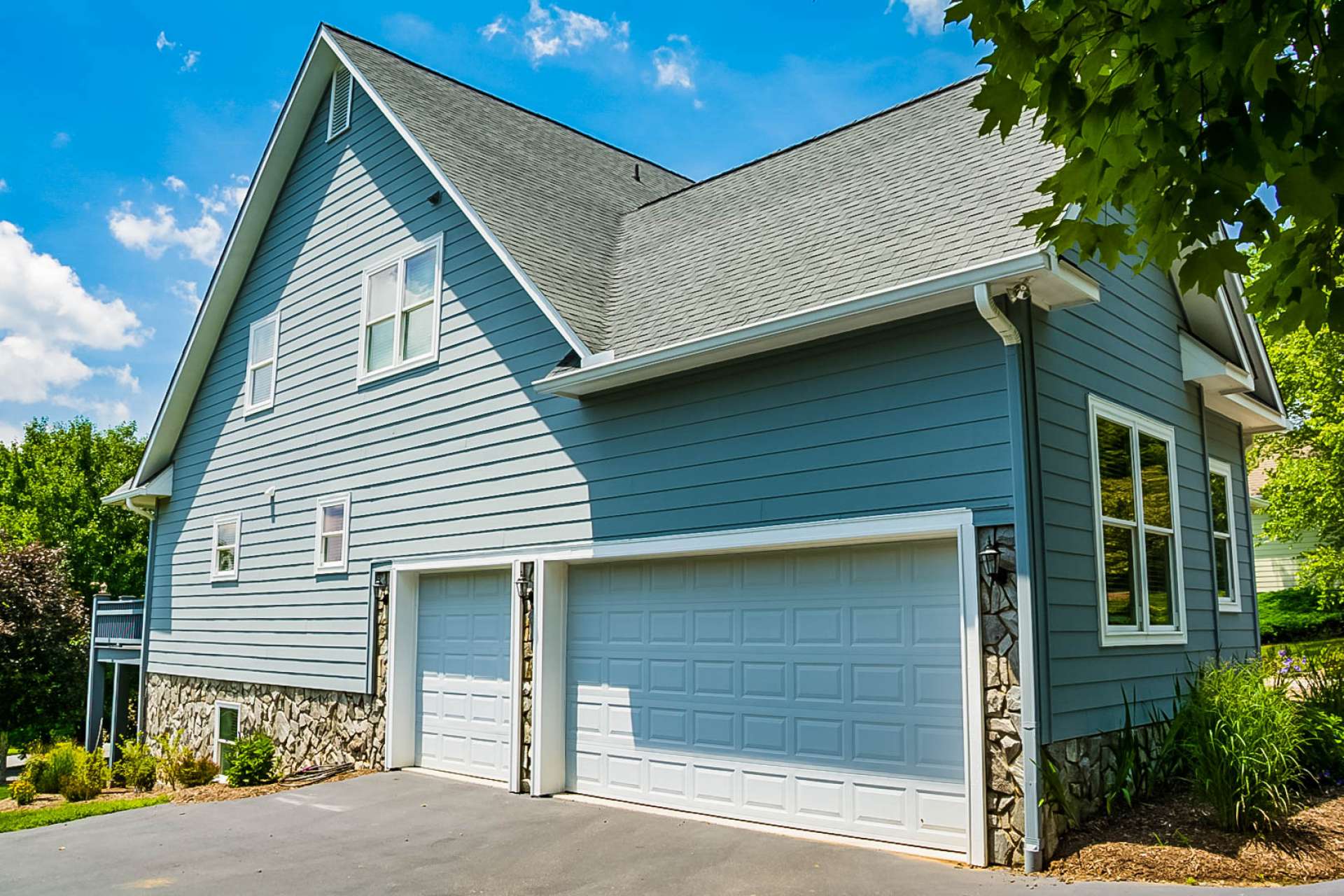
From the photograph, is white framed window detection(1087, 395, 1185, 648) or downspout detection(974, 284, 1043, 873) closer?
downspout detection(974, 284, 1043, 873)

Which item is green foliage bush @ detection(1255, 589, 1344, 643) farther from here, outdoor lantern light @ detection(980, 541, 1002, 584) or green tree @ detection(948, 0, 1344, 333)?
green tree @ detection(948, 0, 1344, 333)

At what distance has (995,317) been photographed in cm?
723

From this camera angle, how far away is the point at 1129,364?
373 inches

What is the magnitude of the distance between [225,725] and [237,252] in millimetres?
6805

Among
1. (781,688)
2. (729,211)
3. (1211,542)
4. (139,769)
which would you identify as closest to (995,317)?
(781,688)

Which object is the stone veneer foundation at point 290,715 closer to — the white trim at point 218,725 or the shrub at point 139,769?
the white trim at point 218,725

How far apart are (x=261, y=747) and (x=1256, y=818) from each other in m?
9.75

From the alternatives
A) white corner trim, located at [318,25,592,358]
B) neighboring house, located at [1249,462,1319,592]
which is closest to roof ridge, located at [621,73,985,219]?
white corner trim, located at [318,25,592,358]

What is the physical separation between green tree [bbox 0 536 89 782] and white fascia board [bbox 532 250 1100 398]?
709 inches

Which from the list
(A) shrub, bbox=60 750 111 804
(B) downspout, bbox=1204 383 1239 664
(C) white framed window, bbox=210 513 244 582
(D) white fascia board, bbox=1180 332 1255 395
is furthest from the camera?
(C) white framed window, bbox=210 513 244 582

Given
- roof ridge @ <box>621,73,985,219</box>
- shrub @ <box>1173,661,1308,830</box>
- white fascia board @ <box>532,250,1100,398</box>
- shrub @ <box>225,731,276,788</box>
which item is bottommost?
shrub @ <box>225,731,276,788</box>

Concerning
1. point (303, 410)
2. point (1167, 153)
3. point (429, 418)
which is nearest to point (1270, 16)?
point (1167, 153)

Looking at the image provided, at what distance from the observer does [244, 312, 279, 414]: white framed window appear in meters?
15.0

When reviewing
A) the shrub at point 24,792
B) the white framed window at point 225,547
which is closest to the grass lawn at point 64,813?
the shrub at point 24,792
